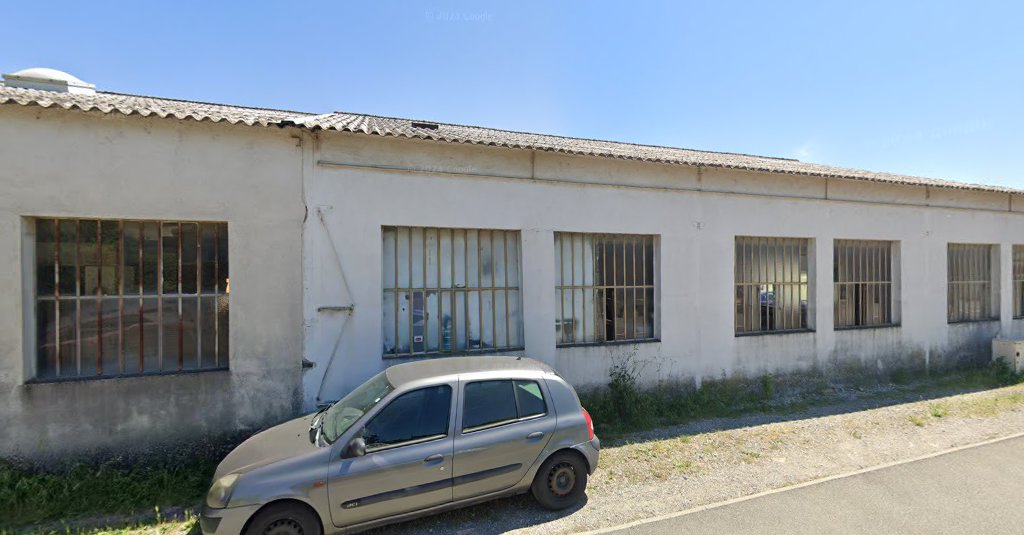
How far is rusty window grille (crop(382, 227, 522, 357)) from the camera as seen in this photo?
6.42m

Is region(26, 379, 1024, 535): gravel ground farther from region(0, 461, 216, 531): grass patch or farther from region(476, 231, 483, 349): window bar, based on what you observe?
region(476, 231, 483, 349): window bar

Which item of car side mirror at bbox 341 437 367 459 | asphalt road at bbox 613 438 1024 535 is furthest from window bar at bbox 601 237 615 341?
car side mirror at bbox 341 437 367 459

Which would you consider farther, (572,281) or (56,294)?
(572,281)

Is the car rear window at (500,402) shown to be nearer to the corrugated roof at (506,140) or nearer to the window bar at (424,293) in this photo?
the window bar at (424,293)

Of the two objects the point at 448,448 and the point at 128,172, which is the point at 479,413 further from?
the point at 128,172

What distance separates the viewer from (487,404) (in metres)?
4.12

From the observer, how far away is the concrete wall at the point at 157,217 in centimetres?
494

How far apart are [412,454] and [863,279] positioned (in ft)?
33.6

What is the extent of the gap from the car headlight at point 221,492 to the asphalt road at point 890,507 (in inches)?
127

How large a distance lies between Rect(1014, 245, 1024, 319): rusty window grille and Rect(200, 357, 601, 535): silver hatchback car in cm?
1404

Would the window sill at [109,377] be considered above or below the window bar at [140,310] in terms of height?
below

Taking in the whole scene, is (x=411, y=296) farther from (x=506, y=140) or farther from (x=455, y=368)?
(x=506, y=140)

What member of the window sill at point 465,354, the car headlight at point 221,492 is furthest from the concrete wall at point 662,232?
the car headlight at point 221,492

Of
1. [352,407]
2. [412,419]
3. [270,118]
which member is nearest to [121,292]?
[270,118]
